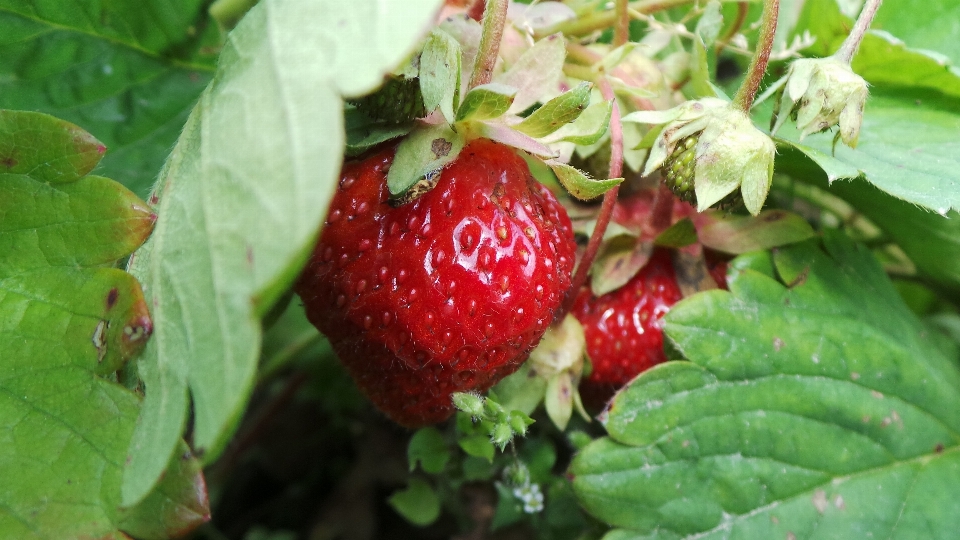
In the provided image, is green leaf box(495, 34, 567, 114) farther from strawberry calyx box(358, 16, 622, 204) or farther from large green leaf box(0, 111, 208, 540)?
large green leaf box(0, 111, 208, 540)

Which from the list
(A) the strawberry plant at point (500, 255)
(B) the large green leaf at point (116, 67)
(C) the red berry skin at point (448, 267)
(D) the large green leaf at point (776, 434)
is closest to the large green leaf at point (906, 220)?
(A) the strawberry plant at point (500, 255)

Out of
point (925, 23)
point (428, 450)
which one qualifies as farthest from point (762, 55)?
point (428, 450)

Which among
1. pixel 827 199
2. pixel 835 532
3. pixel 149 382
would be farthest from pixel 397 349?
pixel 827 199

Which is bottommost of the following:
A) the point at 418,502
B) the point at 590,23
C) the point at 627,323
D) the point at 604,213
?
the point at 418,502

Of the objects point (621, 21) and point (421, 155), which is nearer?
point (421, 155)

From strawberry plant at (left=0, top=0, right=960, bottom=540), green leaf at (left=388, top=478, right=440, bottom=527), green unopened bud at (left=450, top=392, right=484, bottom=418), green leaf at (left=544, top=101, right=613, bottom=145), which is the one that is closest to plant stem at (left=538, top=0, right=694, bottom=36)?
strawberry plant at (left=0, top=0, right=960, bottom=540)

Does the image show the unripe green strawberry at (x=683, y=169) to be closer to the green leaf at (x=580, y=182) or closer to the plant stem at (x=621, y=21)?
the green leaf at (x=580, y=182)

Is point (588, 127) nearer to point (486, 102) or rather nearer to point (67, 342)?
point (486, 102)
